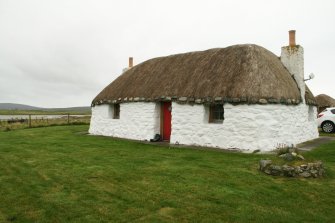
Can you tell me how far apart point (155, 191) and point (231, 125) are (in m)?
6.78

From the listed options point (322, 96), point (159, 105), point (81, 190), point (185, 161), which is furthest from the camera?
point (322, 96)

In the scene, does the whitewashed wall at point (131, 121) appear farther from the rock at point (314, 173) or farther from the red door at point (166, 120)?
the rock at point (314, 173)

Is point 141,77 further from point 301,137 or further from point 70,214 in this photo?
point 70,214

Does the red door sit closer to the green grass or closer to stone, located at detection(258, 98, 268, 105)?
stone, located at detection(258, 98, 268, 105)

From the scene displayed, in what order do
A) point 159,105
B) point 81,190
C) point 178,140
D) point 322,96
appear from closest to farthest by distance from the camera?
point 81,190 < point 178,140 < point 159,105 < point 322,96

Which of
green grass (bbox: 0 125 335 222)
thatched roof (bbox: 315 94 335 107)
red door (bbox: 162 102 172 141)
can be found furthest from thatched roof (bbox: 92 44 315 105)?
thatched roof (bbox: 315 94 335 107)

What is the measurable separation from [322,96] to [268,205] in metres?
26.2

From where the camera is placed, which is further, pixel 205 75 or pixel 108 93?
pixel 108 93

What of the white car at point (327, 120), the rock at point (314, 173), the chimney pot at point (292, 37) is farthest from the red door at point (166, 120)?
the white car at point (327, 120)

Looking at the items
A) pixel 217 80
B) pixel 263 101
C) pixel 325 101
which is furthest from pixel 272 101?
pixel 325 101

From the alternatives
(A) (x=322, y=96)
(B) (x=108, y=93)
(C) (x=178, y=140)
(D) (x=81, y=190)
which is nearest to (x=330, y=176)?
(D) (x=81, y=190)

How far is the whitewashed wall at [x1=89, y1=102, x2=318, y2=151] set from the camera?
12.2m

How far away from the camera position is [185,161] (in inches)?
391

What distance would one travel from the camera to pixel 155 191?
6547mm
